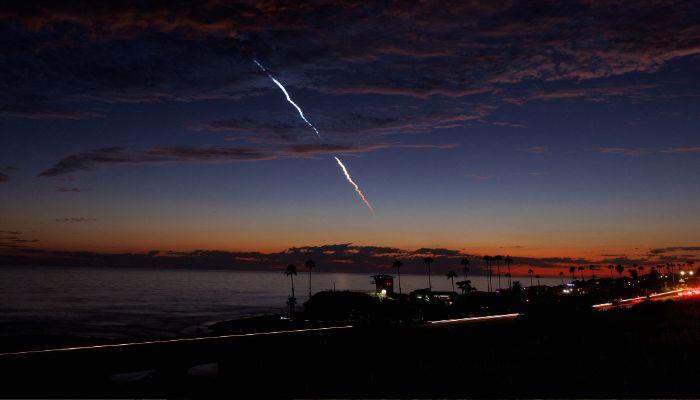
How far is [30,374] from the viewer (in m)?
18.8

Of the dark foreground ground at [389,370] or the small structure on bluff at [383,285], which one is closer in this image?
→ the dark foreground ground at [389,370]

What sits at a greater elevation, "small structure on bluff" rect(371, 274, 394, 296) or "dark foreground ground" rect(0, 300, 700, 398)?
"dark foreground ground" rect(0, 300, 700, 398)

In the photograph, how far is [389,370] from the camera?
58.4 feet

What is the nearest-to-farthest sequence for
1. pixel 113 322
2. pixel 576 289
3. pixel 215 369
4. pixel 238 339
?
1. pixel 215 369
2. pixel 238 339
3. pixel 113 322
4. pixel 576 289

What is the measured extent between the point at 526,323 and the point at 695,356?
17.8 metres

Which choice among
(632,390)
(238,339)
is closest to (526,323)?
(238,339)

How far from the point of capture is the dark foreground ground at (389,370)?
531 inches

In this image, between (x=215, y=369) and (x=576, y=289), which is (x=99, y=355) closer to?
(x=215, y=369)

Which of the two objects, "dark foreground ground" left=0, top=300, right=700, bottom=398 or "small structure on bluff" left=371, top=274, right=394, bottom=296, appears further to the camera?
"small structure on bluff" left=371, top=274, right=394, bottom=296

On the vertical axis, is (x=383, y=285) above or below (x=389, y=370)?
below

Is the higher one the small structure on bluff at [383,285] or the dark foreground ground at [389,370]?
the dark foreground ground at [389,370]

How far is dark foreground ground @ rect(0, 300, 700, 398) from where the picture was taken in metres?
13.5

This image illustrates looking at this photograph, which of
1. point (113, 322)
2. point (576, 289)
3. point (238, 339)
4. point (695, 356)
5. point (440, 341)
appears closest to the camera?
point (695, 356)

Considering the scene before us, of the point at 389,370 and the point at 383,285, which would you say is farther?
the point at 383,285
